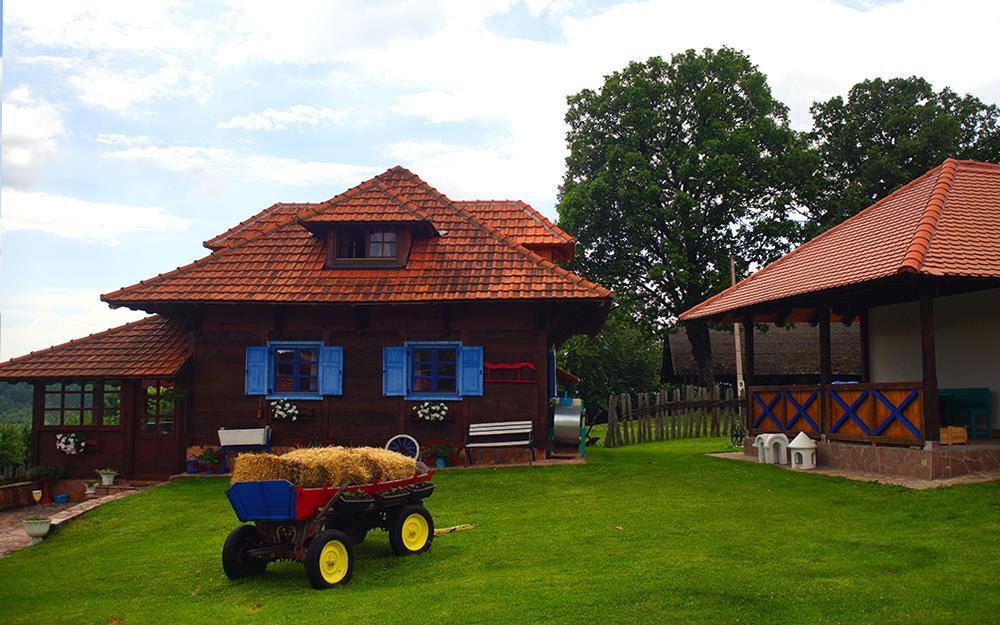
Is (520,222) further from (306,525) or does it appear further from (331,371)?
(306,525)

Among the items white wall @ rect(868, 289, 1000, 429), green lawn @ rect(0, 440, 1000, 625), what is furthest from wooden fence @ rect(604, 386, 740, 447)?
green lawn @ rect(0, 440, 1000, 625)

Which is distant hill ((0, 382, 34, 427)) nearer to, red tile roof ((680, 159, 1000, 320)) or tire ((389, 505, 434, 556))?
red tile roof ((680, 159, 1000, 320))

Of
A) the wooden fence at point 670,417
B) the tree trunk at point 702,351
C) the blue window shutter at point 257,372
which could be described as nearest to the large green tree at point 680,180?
the tree trunk at point 702,351

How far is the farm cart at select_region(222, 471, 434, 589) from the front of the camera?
8.00m

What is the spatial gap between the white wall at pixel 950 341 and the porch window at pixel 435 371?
8.62m

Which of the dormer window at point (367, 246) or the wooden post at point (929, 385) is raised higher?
the dormer window at point (367, 246)

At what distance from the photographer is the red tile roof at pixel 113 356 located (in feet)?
54.6

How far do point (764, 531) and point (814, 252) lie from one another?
8.69 metres

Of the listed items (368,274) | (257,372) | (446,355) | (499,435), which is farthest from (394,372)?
(257,372)

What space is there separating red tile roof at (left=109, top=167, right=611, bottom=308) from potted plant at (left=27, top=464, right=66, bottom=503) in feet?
11.2

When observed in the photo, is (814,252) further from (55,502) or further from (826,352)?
(55,502)

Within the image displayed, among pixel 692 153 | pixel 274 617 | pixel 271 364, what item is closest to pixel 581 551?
pixel 274 617

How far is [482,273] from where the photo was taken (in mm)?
17391

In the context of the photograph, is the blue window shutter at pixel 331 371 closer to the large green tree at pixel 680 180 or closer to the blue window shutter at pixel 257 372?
the blue window shutter at pixel 257 372
